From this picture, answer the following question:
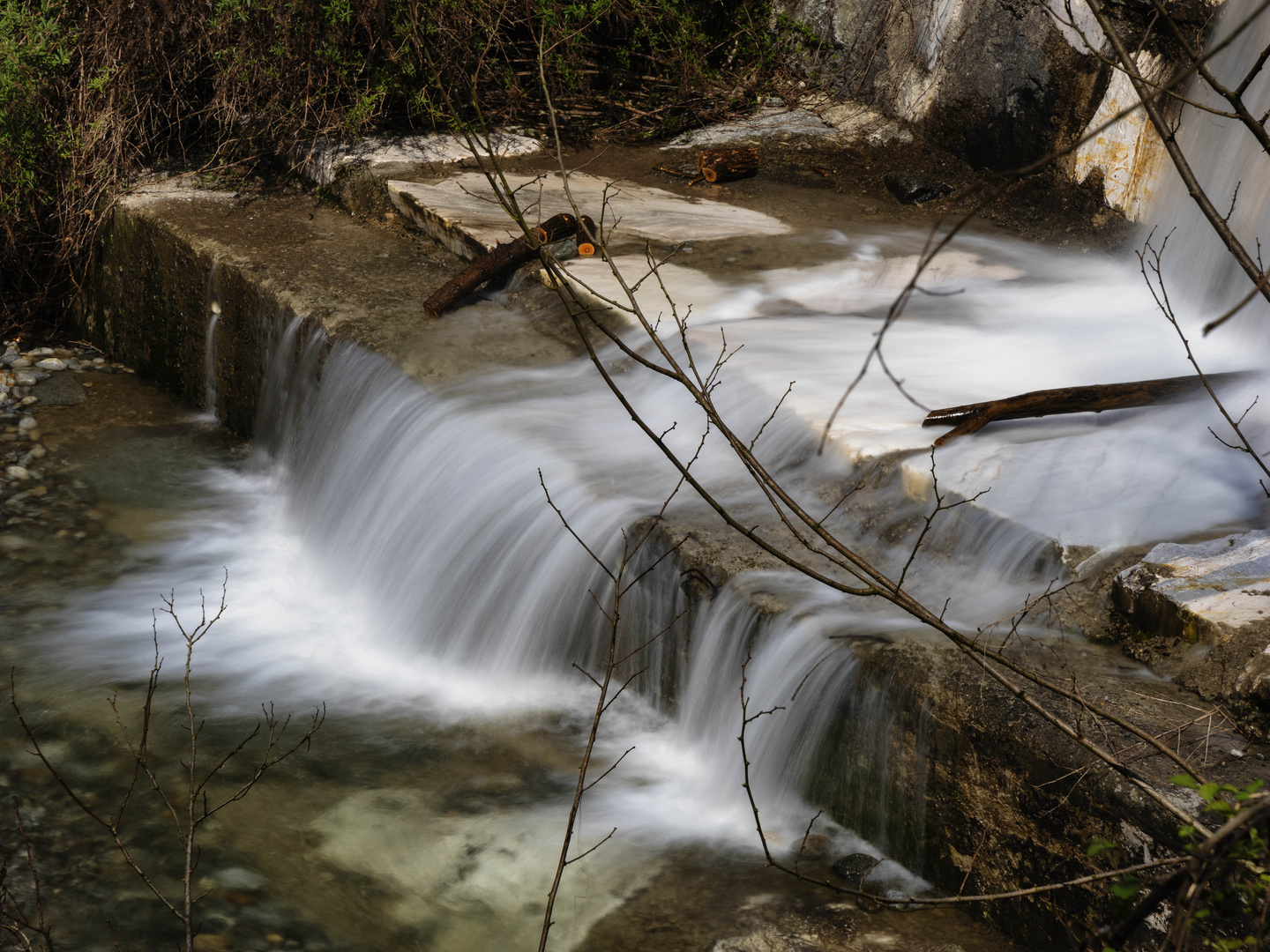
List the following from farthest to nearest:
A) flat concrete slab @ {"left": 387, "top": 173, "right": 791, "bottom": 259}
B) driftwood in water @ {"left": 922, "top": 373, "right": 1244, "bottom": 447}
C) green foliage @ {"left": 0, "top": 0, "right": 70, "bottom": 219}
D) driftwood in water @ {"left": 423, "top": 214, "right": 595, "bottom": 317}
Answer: green foliage @ {"left": 0, "top": 0, "right": 70, "bottom": 219}
flat concrete slab @ {"left": 387, "top": 173, "right": 791, "bottom": 259}
driftwood in water @ {"left": 423, "top": 214, "right": 595, "bottom": 317}
driftwood in water @ {"left": 922, "top": 373, "right": 1244, "bottom": 447}

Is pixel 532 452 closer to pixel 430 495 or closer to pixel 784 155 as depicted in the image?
pixel 430 495

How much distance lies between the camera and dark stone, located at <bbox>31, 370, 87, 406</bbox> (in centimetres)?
619

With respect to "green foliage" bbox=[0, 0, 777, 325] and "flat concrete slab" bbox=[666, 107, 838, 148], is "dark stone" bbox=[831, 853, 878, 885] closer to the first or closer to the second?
"green foliage" bbox=[0, 0, 777, 325]

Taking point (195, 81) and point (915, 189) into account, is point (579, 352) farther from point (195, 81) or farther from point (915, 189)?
point (195, 81)

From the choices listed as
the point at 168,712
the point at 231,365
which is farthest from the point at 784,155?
the point at 168,712

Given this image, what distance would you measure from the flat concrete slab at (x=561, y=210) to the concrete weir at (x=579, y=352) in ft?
0.05

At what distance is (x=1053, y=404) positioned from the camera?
4.09m

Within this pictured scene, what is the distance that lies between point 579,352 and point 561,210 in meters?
1.26

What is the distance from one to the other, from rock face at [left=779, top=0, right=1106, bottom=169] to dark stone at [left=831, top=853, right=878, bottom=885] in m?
4.70

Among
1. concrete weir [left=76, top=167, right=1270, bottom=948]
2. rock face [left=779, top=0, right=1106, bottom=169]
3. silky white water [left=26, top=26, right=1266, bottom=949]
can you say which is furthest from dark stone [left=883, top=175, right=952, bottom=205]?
concrete weir [left=76, top=167, right=1270, bottom=948]

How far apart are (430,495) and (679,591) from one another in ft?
4.57

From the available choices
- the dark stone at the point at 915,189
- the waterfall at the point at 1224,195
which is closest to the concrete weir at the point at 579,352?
the dark stone at the point at 915,189

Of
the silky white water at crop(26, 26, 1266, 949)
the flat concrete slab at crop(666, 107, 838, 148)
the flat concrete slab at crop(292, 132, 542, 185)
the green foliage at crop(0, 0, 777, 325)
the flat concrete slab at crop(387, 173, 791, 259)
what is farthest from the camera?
the flat concrete slab at crop(666, 107, 838, 148)

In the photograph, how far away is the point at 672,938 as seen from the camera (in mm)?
2914
